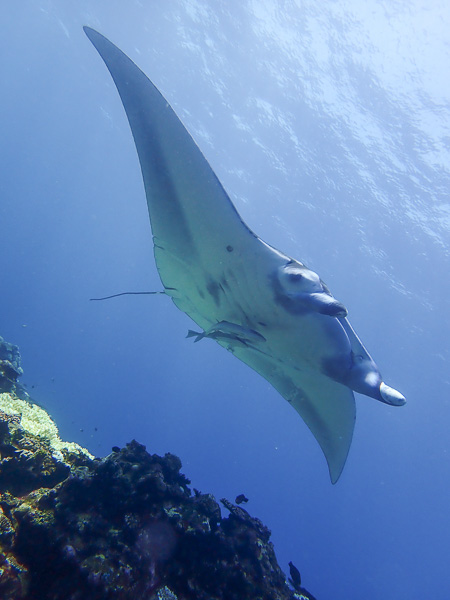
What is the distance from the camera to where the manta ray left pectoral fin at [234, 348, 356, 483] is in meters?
3.90

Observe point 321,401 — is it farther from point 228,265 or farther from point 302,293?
point 228,265

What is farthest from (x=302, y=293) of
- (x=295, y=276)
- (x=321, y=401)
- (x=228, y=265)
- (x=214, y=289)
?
(x=321, y=401)

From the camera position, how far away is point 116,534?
2.94m

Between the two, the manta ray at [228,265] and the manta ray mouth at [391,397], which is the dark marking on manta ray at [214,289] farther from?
the manta ray mouth at [391,397]

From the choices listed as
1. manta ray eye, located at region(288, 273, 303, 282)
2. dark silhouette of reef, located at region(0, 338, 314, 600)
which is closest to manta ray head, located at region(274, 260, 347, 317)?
manta ray eye, located at region(288, 273, 303, 282)

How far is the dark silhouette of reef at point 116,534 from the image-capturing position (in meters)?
2.61

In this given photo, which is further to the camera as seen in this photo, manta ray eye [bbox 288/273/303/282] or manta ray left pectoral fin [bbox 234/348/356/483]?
manta ray left pectoral fin [bbox 234/348/356/483]

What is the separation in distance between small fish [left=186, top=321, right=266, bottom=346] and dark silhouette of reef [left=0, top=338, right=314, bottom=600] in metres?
1.46

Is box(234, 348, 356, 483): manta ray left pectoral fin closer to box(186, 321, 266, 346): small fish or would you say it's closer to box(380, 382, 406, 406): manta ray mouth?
box(186, 321, 266, 346): small fish

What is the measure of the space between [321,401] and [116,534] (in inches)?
93.3

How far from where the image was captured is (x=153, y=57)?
77.2ft

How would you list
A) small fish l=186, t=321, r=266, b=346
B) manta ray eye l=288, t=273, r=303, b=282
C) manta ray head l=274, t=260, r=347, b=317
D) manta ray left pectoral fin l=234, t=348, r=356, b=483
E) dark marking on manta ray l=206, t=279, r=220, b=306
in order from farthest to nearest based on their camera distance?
manta ray left pectoral fin l=234, t=348, r=356, b=483
dark marking on manta ray l=206, t=279, r=220, b=306
small fish l=186, t=321, r=266, b=346
manta ray eye l=288, t=273, r=303, b=282
manta ray head l=274, t=260, r=347, b=317

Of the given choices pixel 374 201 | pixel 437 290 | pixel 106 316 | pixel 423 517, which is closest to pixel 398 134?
pixel 374 201

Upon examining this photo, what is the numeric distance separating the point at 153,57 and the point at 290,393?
2569cm
